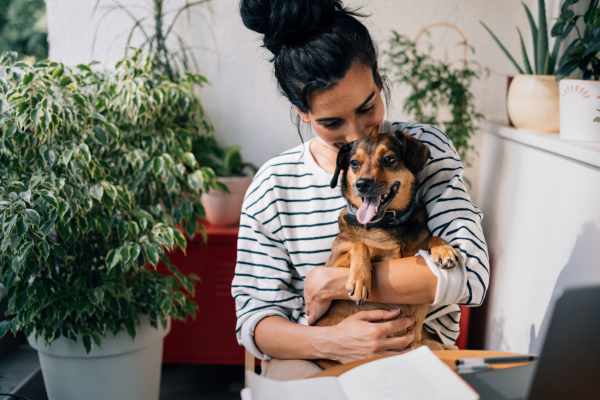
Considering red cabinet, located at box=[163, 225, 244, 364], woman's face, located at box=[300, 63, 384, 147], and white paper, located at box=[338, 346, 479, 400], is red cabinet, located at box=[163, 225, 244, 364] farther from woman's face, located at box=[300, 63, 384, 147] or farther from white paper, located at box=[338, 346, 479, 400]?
white paper, located at box=[338, 346, 479, 400]

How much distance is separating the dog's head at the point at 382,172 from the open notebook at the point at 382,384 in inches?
14.0

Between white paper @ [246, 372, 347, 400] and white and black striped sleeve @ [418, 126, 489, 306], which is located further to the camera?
white and black striped sleeve @ [418, 126, 489, 306]

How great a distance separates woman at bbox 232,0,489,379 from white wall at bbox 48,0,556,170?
4.57 feet

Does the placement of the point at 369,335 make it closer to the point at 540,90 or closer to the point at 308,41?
the point at 308,41

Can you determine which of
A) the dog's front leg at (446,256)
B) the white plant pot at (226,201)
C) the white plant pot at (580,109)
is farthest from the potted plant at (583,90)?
the white plant pot at (226,201)

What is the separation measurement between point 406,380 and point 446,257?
13.2 inches

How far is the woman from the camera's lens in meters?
1.24

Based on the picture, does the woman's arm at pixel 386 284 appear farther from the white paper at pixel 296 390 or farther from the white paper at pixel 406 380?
the white paper at pixel 296 390

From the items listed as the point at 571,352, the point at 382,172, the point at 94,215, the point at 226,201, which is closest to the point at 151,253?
the point at 94,215

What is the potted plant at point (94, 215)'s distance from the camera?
5.98 feet

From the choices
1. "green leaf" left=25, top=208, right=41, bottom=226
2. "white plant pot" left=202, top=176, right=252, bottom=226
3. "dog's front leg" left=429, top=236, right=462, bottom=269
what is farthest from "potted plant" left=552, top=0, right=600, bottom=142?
"green leaf" left=25, top=208, right=41, bottom=226

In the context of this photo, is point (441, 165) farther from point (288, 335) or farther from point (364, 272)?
point (288, 335)

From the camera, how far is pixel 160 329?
227 cm

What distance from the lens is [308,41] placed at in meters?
1.33
